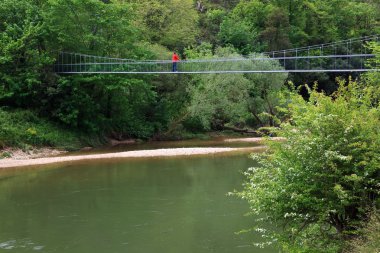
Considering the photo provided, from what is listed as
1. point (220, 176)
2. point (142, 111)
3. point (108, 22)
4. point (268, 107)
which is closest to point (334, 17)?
point (268, 107)

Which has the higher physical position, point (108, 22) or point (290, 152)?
point (108, 22)

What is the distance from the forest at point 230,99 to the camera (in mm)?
8773

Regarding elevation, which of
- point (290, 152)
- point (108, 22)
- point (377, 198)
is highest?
point (108, 22)

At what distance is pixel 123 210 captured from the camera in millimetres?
15789

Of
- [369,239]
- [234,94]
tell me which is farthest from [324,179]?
[234,94]

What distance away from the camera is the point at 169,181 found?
21109 millimetres

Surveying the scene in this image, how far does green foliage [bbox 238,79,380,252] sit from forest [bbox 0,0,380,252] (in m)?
0.02

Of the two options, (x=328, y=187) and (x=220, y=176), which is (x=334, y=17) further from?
(x=328, y=187)

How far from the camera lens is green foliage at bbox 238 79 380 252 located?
336 inches

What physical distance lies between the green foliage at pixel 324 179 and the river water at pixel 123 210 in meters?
2.49

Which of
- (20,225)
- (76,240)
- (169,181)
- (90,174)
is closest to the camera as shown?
(76,240)

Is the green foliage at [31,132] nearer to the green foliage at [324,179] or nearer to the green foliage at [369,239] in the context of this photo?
the green foliage at [324,179]

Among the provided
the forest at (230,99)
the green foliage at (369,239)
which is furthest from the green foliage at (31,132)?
the green foliage at (369,239)

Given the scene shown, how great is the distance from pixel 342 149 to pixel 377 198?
0.99 meters
